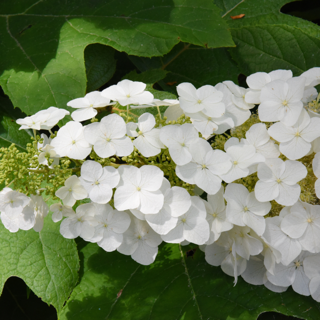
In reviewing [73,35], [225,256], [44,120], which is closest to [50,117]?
[44,120]

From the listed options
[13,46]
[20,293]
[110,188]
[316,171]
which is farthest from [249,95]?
[20,293]

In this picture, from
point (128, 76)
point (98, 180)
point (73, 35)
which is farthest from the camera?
point (128, 76)

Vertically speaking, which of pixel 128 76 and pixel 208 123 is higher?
pixel 208 123

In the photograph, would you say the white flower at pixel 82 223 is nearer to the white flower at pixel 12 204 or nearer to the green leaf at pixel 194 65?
the white flower at pixel 12 204

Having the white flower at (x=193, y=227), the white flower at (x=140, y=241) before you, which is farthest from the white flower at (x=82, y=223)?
the white flower at (x=193, y=227)

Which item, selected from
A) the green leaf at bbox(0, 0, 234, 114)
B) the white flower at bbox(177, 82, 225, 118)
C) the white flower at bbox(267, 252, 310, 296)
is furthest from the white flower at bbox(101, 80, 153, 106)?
the white flower at bbox(267, 252, 310, 296)

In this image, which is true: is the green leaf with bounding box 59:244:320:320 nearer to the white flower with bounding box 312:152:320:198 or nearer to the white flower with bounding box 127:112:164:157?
the white flower with bounding box 312:152:320:198

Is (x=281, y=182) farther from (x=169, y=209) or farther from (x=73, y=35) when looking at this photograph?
(x=73, y=35)
